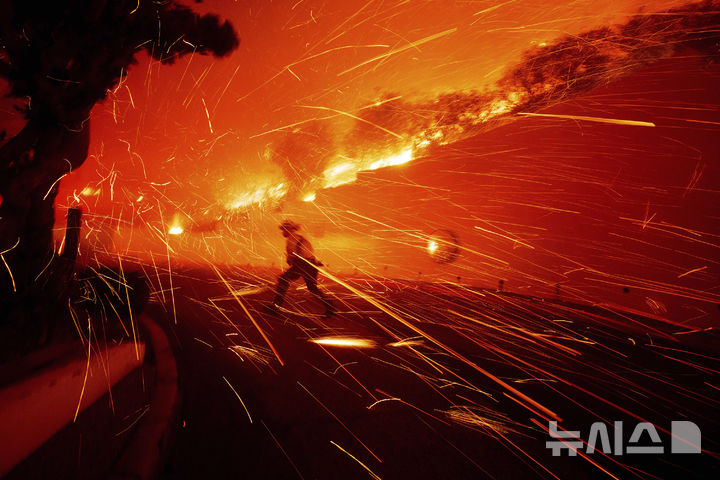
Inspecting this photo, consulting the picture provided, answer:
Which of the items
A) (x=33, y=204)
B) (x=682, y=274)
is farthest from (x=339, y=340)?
(x=682, y=274)

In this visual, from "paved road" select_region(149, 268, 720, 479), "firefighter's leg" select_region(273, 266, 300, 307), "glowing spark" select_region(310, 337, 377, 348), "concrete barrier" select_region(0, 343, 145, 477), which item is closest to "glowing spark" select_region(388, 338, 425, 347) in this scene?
"paved road" select_region(149, 268, 720, 479)

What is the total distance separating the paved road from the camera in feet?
8.07

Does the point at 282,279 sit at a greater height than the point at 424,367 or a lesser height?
greater

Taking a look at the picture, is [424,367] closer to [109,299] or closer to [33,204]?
[109,299]

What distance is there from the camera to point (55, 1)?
2.77 m

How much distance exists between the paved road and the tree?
6.74ft

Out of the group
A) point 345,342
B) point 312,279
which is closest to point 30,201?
point 345,342

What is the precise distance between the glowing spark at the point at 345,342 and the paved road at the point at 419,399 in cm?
17

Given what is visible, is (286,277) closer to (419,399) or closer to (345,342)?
(345,342)

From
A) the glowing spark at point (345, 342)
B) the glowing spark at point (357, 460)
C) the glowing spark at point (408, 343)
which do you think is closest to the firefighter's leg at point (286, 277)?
the glowing spark at point (345, 342)

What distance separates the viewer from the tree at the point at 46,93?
9.13 ft

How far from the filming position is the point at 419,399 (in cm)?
367

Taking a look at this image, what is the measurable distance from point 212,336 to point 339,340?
2.44 meters

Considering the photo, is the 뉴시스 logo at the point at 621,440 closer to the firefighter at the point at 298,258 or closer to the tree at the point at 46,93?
the tree at the point at 46,93
